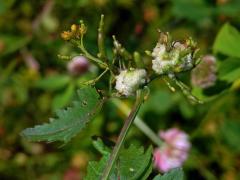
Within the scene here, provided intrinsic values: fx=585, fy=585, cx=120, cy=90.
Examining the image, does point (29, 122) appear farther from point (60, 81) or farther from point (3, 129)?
point (60, 81)

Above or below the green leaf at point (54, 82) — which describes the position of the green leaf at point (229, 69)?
above

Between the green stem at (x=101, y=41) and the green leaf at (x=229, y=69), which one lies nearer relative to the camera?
the green stem at (x=101, y=41)

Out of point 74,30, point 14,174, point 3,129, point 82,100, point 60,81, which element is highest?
point 74,30

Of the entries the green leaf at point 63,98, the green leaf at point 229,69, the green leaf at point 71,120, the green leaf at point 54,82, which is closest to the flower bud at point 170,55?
the green leaf at point 71,120

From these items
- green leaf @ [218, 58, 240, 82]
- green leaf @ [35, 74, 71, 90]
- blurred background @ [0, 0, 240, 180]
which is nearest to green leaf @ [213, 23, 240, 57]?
green leaf @ [218, 58, 240, 82]

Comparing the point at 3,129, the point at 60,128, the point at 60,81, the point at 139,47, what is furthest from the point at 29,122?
the point at 60,128

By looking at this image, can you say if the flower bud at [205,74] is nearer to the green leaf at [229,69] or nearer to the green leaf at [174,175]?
the green leaf at [229,69]

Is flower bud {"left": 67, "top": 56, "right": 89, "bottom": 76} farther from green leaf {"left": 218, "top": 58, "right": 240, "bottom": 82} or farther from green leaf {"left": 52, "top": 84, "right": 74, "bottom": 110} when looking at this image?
green leaf {"left": 218, "top": 58, "right": 240, "bottom": 82}
